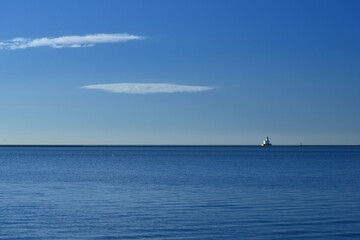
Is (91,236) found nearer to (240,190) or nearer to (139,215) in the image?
(139,215)

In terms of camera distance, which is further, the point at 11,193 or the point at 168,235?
the point at 11,193

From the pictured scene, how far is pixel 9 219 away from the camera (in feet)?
90.6

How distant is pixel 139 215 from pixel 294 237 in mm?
9148

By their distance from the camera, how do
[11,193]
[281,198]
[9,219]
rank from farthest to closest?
[11,193] < [281,198] < [9,219]

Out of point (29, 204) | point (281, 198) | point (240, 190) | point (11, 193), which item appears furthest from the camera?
point (240, 190)

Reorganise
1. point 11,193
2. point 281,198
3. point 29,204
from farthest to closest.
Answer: point 11,193, point 281,198, point 29,204

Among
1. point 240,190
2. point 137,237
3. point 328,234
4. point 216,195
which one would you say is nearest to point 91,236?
point 137,237

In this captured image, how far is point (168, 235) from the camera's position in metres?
23.7

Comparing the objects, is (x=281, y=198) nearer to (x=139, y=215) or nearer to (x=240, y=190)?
(x=240, y=190)

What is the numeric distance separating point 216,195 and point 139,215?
458 inches

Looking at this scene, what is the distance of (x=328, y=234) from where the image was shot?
79.6 feet

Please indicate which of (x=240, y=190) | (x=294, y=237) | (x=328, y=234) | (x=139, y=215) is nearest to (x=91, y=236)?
(x=139, y=215)

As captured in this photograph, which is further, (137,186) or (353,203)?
(137,186)

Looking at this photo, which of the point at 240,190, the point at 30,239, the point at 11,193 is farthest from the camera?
the point at 240,190
